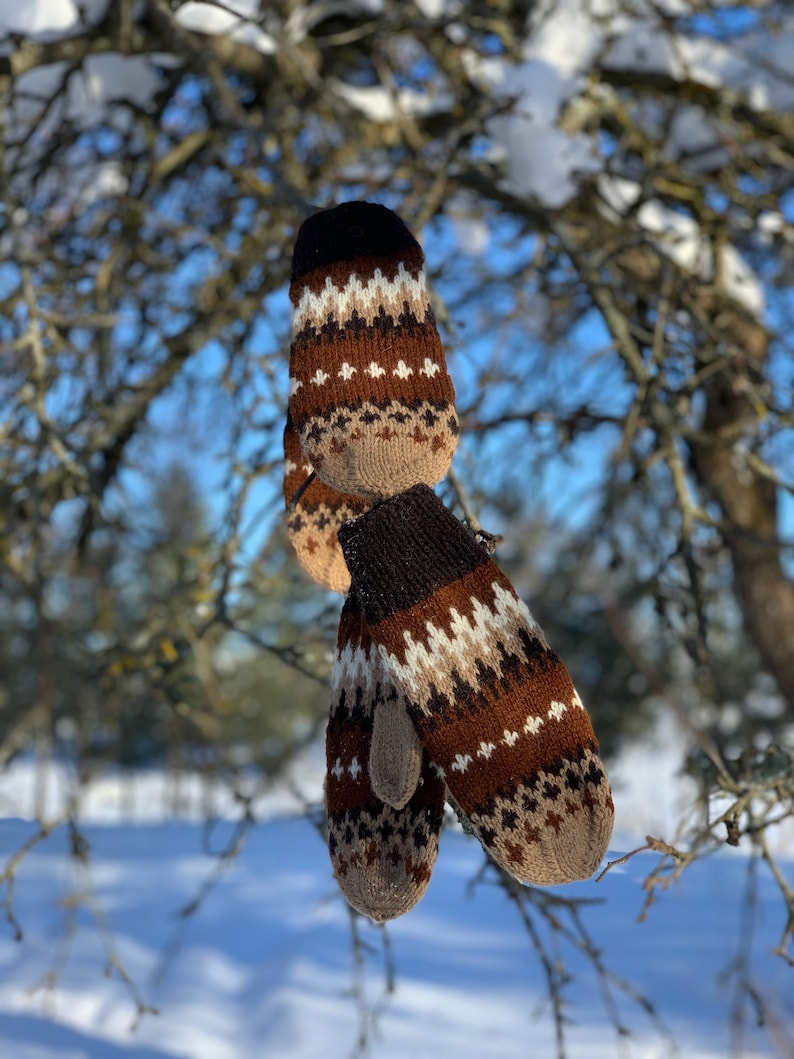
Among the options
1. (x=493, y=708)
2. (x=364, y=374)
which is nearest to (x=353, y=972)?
(x=493, y=708)

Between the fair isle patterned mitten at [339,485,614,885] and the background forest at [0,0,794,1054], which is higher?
the background forest at [0,0,794,1054]

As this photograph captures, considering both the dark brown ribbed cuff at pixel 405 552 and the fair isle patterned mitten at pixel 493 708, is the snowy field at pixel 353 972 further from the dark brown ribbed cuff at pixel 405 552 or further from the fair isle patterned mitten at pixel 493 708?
the dark brown ribbed cuff at pixel 405 552

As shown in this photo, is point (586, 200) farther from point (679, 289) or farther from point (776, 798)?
point (776, 798)

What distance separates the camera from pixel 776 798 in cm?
148

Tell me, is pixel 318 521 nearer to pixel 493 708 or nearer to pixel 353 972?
pixel 493 708

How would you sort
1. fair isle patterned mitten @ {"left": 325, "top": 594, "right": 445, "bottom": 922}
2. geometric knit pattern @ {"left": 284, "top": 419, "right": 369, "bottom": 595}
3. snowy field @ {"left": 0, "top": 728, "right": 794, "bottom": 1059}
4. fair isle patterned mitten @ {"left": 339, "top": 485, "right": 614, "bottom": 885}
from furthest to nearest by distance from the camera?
snowy field @ {"left": 0, "top": 728, "right": 794, "bottom": 1059}, geometric knit pattern @ {"left": 284, "top": 419, "right": 369, "bottom": 595}, fair isle patterned mitten @ {"left": 325, "top": 594, "right": 445, "bottom": 922}, fair isle patterned mitten @ {"left": 339, "top": 485, "right": 614, "bottom": 885}

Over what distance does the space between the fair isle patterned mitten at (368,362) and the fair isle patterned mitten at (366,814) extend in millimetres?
194

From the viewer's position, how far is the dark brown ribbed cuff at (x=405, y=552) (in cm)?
95

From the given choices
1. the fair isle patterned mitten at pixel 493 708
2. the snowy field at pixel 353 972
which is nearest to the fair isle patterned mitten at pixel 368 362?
the fair isle patterned mitten at pixel 493 708

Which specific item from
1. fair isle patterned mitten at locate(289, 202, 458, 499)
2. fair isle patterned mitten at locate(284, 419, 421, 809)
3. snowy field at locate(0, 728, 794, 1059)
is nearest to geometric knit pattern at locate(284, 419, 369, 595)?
fair isle patterned mitten at locate(284, 419, 421, 809)

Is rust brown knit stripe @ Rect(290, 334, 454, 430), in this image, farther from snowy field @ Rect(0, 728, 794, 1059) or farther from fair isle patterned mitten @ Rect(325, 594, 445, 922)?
snowy field @ Rect(0, 728, 794, 1059)

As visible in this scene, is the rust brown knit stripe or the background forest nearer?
the rust brown knit stripe

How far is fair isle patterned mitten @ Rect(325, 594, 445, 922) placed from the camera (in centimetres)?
101

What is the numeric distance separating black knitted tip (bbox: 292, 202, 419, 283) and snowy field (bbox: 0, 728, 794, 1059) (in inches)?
42.6
